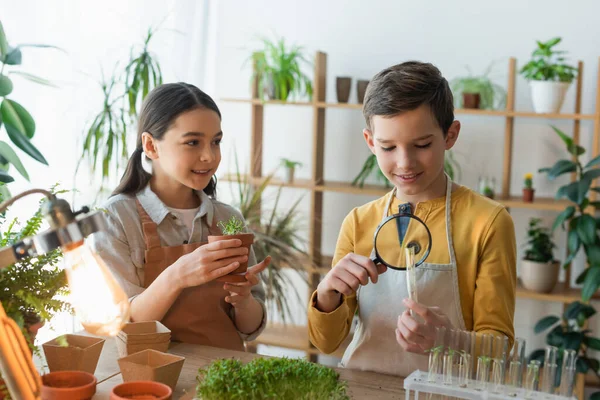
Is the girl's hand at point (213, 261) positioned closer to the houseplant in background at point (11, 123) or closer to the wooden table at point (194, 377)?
the wooden table at point (194, 377)

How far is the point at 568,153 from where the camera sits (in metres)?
Answer: 4.23

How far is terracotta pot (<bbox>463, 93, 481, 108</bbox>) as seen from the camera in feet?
13.4

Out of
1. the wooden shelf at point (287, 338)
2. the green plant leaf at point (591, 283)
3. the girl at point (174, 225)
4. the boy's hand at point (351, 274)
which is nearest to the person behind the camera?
the boy's hand at point (351, 274)

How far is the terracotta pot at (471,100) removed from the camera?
409 cm

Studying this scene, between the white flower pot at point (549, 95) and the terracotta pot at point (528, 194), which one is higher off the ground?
the white flower pot at point (549, 95)

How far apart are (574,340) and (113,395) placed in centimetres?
313

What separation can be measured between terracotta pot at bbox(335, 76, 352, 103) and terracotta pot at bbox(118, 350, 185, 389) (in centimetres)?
289

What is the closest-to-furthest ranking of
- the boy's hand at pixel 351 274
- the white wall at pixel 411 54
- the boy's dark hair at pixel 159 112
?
the boy's hand at pixel 351 274, the boy's dark hair at pixel 159 112, the white wall at pixel 411 54

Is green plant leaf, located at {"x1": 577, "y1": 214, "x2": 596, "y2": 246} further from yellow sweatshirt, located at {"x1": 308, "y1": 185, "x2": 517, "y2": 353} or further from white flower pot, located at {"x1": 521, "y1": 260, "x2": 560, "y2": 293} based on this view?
yellow sweatshirt, located at {"x1": 308, "y1": 185, "x2": 517, "y2": 353}

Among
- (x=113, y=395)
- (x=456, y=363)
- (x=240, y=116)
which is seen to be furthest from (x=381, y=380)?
(x=240, y=116)

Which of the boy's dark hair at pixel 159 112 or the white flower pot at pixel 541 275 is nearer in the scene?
the boy's dark hair at pixel 159 112

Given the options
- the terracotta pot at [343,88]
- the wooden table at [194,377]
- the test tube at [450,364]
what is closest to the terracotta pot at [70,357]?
the wooden table at [194,377]

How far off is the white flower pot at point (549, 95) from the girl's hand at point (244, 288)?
8.05ft

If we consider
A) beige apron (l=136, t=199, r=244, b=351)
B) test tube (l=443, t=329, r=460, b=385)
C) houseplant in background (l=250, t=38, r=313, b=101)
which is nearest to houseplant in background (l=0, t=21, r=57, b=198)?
beige apron (l=136, t=199, r=244, b=351)
